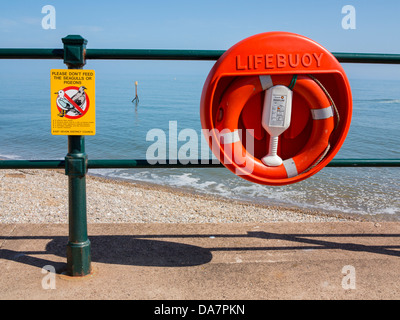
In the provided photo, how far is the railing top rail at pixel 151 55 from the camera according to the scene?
212 cm

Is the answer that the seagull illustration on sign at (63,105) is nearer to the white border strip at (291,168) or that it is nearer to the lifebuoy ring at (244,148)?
the lifebuoy ring at (244,148)

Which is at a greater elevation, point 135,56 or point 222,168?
point 135,56

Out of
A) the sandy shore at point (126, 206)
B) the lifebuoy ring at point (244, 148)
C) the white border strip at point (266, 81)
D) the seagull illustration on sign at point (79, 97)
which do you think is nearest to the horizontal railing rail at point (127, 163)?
the lifebuoy ring at point (244, 148)

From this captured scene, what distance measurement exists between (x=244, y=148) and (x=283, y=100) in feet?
1.06

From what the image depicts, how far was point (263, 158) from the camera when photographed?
2312 mm

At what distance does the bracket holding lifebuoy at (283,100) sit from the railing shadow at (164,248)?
60 centimetres

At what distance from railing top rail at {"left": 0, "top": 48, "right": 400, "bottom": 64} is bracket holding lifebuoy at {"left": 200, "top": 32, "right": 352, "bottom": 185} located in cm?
16

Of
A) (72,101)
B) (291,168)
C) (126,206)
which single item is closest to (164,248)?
(291,168)

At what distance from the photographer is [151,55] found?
7.32 ft

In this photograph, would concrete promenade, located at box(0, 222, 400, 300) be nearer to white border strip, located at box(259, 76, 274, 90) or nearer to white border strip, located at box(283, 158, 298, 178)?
white border strip, located at box(283, 158, 298, 178)

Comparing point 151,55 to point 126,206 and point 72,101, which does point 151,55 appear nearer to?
point 72,101

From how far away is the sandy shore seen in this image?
16.0 ft

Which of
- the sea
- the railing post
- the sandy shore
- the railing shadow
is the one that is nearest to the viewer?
the railing post

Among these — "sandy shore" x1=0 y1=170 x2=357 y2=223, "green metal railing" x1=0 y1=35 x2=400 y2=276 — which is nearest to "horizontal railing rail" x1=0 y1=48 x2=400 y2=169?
"green metal railing" x1=0 y1=35 x2=400 y2=276
